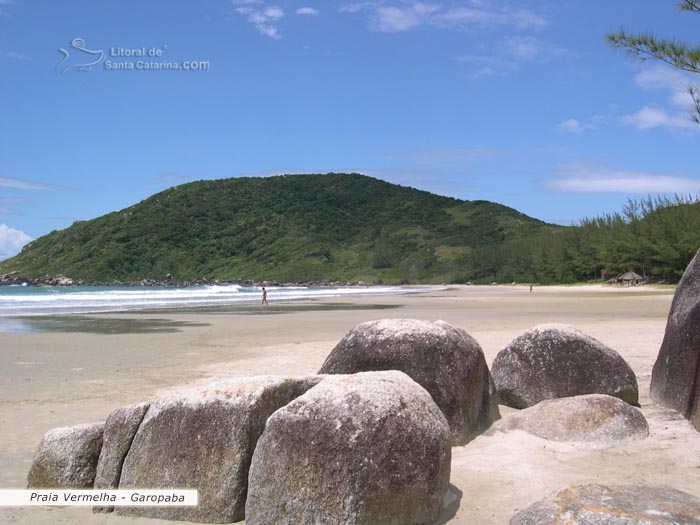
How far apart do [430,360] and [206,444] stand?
2.66 metres

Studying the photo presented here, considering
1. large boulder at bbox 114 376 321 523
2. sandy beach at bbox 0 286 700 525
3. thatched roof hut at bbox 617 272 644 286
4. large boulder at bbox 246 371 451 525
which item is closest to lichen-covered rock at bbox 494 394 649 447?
sandy beach at bbox 0 286 700 525

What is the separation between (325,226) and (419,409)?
149311 mm

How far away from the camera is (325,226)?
504 ft

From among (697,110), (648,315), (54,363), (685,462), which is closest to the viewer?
(685,462)

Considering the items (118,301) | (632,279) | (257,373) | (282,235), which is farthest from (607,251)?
(282,235)

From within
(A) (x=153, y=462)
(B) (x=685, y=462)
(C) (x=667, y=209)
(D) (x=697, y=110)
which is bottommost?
(B) (x=685, y=462)

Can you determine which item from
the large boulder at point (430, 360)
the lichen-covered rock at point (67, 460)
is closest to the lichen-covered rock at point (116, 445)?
the lichen-covered rock at point (67, 460)

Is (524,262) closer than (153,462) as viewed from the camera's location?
No

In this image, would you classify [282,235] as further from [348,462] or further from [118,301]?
[348,462]

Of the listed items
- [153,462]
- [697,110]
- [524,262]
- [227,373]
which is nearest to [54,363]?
[227,373]

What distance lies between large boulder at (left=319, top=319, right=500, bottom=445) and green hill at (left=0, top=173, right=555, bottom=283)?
99040 mm

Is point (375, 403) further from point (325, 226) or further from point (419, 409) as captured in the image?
point (325, 226)

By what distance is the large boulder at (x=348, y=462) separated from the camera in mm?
4230

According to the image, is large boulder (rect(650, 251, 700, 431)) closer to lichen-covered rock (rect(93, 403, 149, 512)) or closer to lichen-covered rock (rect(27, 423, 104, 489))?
lichen-covered rock (rect(93, 403, 149, 512))
